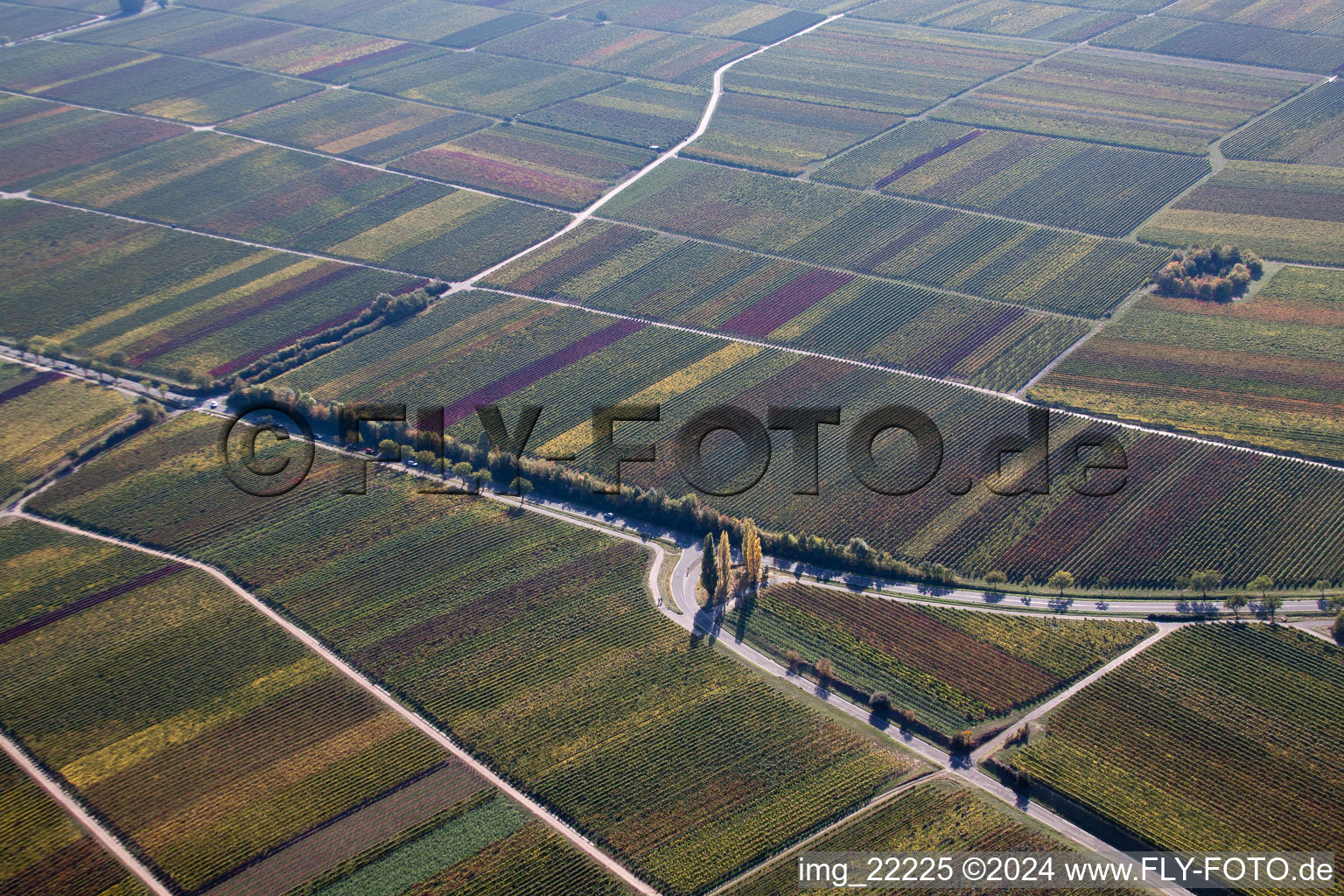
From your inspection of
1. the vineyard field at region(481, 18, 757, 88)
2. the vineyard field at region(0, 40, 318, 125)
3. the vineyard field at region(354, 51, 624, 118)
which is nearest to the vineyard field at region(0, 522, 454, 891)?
the vineyard field at region(354, 51, 624, 118)

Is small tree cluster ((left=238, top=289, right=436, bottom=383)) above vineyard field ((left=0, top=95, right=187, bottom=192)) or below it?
below

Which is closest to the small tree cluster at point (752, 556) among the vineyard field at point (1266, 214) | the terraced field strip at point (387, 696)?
the terraced field strip at point (387, 696)

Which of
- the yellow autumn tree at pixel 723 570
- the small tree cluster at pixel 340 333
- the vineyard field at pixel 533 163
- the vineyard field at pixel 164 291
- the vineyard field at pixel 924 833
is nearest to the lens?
the vineyard field at pixel 924 833

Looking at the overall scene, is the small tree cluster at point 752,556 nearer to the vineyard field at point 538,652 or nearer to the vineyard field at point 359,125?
the vineyard field at point 538,652

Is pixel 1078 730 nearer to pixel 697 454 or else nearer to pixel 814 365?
pixel 697 454

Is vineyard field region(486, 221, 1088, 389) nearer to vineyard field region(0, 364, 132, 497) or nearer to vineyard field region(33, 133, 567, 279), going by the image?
vineyard field region(33, 133, 567, 279)
